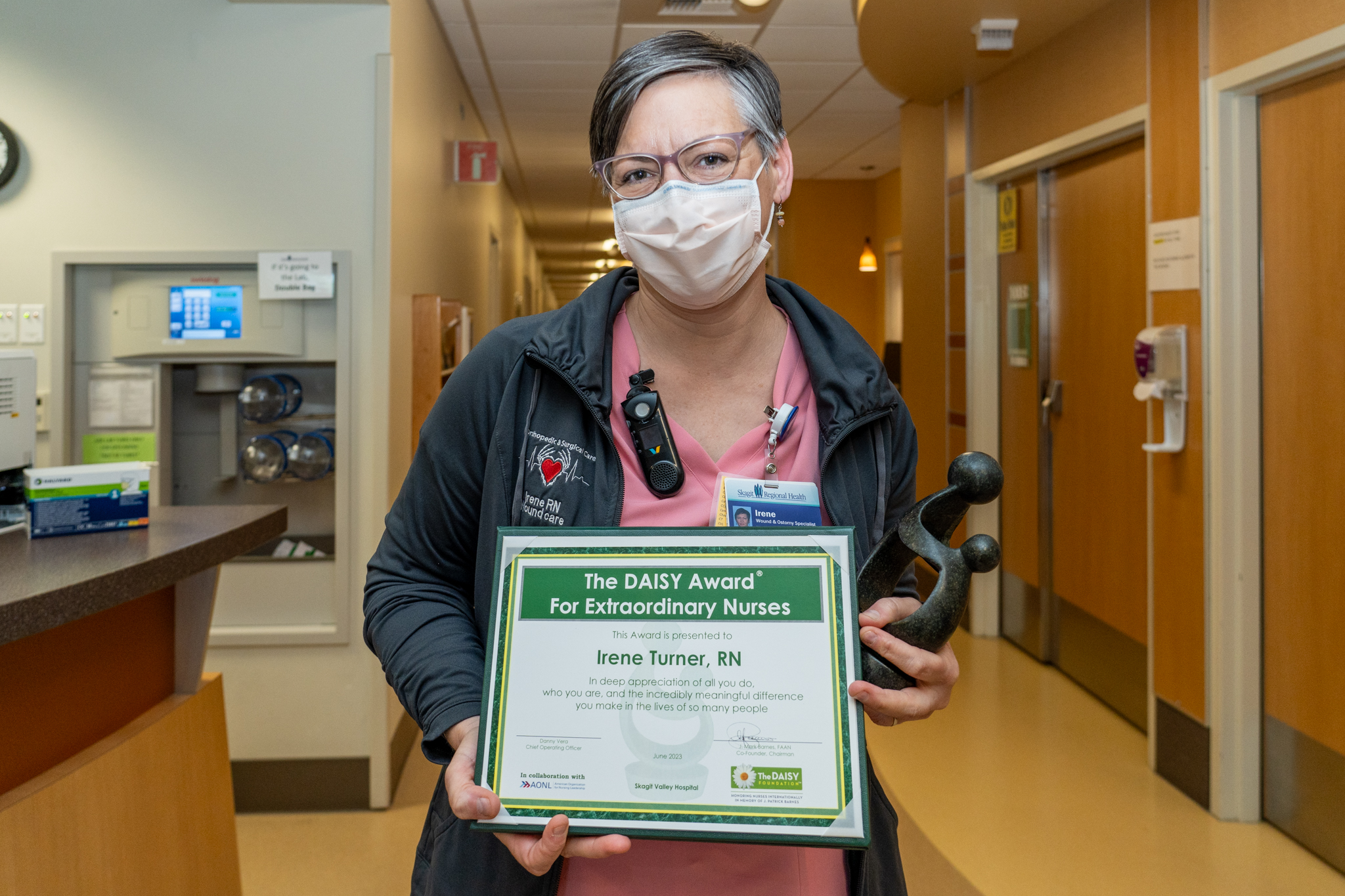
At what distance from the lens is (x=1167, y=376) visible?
10.7ft

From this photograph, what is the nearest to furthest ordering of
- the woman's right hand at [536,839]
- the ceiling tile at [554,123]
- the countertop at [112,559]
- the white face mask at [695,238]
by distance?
the woman's right hand at [536,839], the white face mask at [695,238], the countertop at [112,559], the ceiling tile at [554,123]

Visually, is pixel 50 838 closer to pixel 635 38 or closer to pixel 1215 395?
pixel 1215 395

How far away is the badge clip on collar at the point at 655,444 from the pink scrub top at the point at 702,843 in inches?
0.6

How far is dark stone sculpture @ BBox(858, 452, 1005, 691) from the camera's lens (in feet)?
2.81

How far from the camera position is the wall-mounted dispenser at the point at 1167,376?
321 cm

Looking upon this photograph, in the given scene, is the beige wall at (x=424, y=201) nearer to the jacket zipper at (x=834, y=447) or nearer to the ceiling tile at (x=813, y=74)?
the ceiling tile at (x=813, y=74)

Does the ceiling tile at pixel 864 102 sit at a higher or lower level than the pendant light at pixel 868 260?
higher

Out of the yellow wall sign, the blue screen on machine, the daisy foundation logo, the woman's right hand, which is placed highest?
the yellow wall sign

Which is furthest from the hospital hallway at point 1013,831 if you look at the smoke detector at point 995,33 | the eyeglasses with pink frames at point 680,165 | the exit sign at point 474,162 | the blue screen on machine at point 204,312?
the smoke detector at point 995,33

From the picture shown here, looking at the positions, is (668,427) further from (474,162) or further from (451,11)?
(474,162)

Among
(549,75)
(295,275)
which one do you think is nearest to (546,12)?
(549,75)

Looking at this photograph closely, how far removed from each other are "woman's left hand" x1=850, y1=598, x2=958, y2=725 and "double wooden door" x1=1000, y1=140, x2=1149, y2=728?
330 cm

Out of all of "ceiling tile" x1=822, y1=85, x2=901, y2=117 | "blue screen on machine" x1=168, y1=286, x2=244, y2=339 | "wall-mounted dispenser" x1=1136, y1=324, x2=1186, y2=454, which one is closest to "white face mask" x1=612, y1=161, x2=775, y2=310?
"blue screen on machine" x1=168, y1=286, x2=244, y2=339
